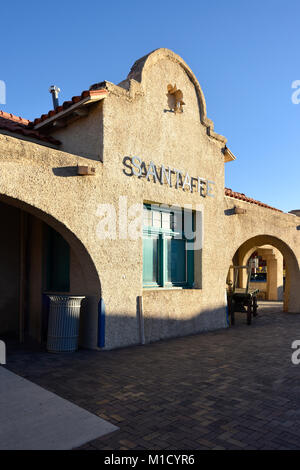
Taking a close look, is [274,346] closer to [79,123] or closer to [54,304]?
[54,304]

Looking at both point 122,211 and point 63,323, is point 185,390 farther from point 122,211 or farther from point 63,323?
point 122,211

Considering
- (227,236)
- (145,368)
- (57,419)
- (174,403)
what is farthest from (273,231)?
(57,419)

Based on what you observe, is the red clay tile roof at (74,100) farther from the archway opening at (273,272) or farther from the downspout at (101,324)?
the archway opening at (273,272)

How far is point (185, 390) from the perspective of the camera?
194 inches

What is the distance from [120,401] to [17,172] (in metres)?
3.74

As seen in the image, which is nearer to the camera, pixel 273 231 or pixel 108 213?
pixel 108 213

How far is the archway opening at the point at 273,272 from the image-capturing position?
14.0 meters

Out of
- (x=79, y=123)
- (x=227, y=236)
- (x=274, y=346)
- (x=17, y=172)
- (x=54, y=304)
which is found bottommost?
(x=274, y=346)

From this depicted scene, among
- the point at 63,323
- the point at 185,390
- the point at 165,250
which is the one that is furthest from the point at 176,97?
the point at 185,390

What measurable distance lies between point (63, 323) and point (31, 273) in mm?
2117

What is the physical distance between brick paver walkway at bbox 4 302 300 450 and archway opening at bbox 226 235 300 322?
257 inches

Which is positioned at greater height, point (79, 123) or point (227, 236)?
point (79, 123)

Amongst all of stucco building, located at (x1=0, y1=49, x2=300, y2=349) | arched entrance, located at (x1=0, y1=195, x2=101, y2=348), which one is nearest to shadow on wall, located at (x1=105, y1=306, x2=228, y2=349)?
stucco building, located at (x1=0, y1=49, x2=300, y2=349)
